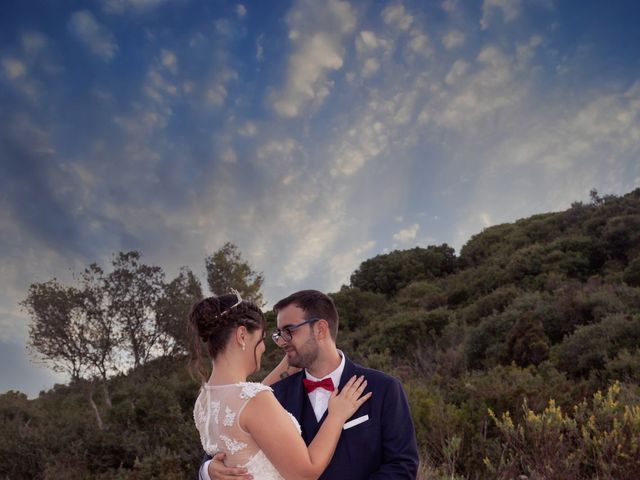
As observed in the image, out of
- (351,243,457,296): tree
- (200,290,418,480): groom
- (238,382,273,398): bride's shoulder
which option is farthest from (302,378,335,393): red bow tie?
(351,243,457,296): tree

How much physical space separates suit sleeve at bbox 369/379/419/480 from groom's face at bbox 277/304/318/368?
583 mm

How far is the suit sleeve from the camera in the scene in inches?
123

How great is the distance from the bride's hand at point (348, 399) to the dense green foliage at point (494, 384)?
9.28ft

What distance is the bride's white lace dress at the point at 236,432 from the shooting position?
2871 mm

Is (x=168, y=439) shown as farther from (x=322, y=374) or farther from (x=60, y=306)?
(x=60, y=306)

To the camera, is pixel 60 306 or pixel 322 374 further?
pixel 60 306

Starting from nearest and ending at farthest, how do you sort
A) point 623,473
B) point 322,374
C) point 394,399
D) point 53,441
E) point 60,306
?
point 394,399, point 322,374, point 623,473, point 53,441, point 60,306

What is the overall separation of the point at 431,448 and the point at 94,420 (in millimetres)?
11823

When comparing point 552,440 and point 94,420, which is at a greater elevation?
point 94,420

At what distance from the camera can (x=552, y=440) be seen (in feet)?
17.7

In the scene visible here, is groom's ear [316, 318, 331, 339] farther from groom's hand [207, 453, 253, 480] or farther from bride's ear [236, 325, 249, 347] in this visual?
groom's hand [207, 453, 253, 480]

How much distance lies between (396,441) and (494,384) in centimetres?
580

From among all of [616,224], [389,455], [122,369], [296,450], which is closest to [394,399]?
[389,455]

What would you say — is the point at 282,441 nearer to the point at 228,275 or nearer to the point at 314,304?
the point at 314,304
